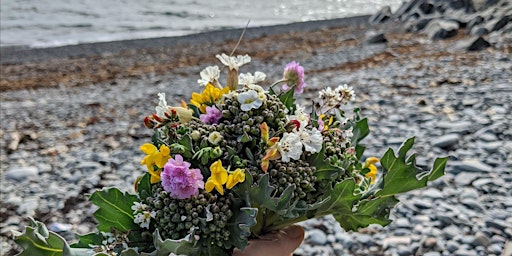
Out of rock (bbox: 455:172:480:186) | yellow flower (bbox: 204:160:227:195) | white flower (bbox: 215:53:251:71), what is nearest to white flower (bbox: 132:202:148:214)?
yellow flower (bbox: 204:160:227:195)

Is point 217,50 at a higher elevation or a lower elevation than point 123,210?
lower

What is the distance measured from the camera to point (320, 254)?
3.70 meters

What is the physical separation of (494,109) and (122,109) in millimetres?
5101

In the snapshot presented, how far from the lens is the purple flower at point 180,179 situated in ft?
5.67

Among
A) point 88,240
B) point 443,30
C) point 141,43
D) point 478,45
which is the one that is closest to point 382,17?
point 443,30

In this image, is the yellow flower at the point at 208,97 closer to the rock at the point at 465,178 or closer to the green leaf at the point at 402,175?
the green leaf at the point at 402,175

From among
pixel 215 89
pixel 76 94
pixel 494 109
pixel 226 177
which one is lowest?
pixel 76 94

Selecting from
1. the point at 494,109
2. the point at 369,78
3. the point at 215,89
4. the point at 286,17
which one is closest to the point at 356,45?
the point at 369,78

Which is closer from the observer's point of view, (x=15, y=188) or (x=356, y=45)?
(x=15, y=188)

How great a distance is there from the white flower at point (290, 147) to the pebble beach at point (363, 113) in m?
2.05

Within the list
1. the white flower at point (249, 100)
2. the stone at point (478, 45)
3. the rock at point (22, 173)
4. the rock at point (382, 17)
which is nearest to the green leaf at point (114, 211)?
the white flower at point (249, 100)

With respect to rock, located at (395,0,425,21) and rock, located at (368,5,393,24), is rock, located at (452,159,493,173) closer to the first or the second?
rock, located at (395,0,425,21)

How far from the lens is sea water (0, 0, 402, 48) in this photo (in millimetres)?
22359

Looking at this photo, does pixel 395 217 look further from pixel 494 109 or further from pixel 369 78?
pixel 369 78
